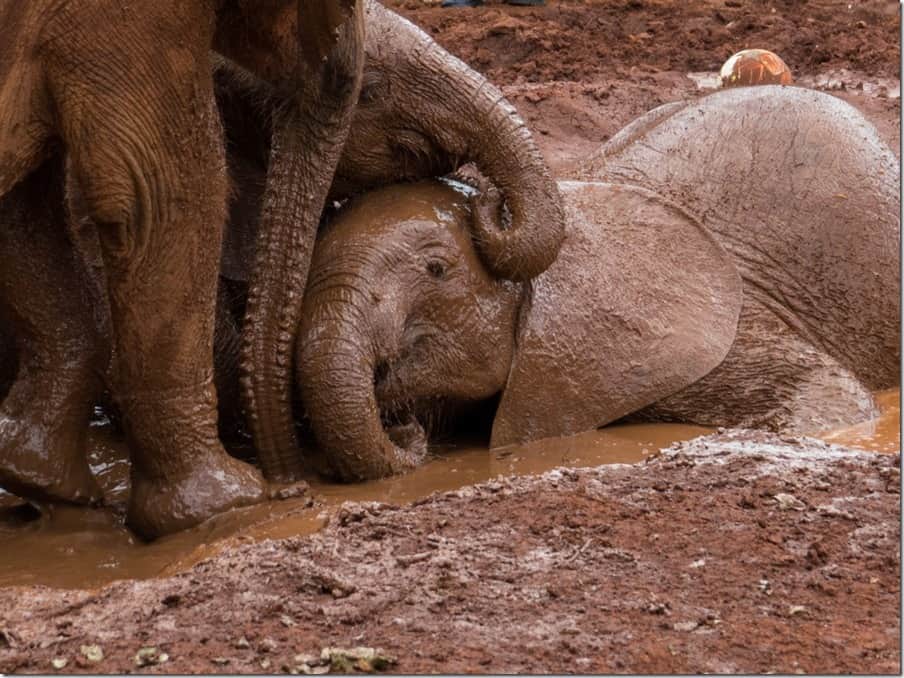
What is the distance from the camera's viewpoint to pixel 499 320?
5535mm

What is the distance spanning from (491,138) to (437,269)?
45 cm

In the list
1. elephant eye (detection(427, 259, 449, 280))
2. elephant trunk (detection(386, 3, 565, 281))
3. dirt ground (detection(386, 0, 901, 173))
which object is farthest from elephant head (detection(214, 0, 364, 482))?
dirt ground (detection(386, 0, 901, 173))

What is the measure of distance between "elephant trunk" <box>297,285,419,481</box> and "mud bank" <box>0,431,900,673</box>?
643mm

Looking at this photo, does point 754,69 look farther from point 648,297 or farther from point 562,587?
point 562,587

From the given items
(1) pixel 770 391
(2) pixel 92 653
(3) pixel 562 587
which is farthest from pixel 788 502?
(1) pixel 770 391

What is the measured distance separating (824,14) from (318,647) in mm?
10648

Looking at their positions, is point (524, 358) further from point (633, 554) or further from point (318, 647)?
point (318, 647)

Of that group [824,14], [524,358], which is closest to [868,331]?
[524,358]

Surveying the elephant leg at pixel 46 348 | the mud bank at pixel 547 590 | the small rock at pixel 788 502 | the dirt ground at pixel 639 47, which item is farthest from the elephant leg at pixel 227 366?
the dirt ground at pixel 639 47

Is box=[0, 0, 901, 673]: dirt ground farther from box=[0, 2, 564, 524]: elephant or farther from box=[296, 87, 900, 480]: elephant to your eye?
box=[0, 2, 564, 524]: elephant

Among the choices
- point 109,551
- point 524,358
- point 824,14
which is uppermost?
point 824,14

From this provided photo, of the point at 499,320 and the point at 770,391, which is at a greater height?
the point at 499,320

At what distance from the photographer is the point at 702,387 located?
5.96 meters

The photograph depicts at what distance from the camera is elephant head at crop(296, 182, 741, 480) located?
198 inches
